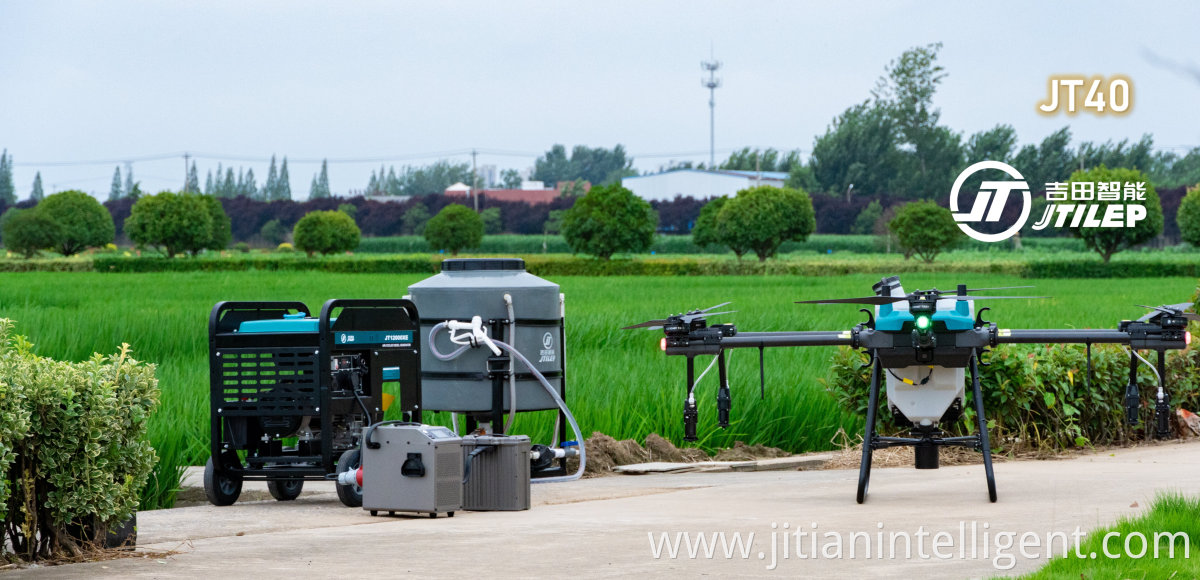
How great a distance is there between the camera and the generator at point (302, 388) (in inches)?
346

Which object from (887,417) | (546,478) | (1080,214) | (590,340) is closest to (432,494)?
(546,478)

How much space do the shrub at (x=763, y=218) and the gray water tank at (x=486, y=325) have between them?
56.5 meters

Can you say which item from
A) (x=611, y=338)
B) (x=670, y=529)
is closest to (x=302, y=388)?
(x=670, y=529)

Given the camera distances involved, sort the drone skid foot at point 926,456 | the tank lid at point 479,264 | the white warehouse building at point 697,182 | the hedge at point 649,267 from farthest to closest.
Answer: the white warehouse building at point 697,182 → the hedge at point 649,267 → the tank lid at point 479,264 → the drone skid foot at point 926,456

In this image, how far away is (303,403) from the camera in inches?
347

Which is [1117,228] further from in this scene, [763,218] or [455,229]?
[455,229]

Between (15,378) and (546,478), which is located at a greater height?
(15,378)

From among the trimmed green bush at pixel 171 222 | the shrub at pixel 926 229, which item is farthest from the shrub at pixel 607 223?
the trimmed green bush at pixel 171 222

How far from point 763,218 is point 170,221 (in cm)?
2714

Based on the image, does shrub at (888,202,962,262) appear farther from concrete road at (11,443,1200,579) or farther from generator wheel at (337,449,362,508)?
generator wheel at (337,449,362,508)

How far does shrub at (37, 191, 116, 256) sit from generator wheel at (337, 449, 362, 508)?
6565 centimetres

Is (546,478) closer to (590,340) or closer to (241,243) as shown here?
(590,340)

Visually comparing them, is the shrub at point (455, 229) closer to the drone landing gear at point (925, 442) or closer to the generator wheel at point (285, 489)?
the generator wheel at point (285, 489)

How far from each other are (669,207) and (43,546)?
312ft
